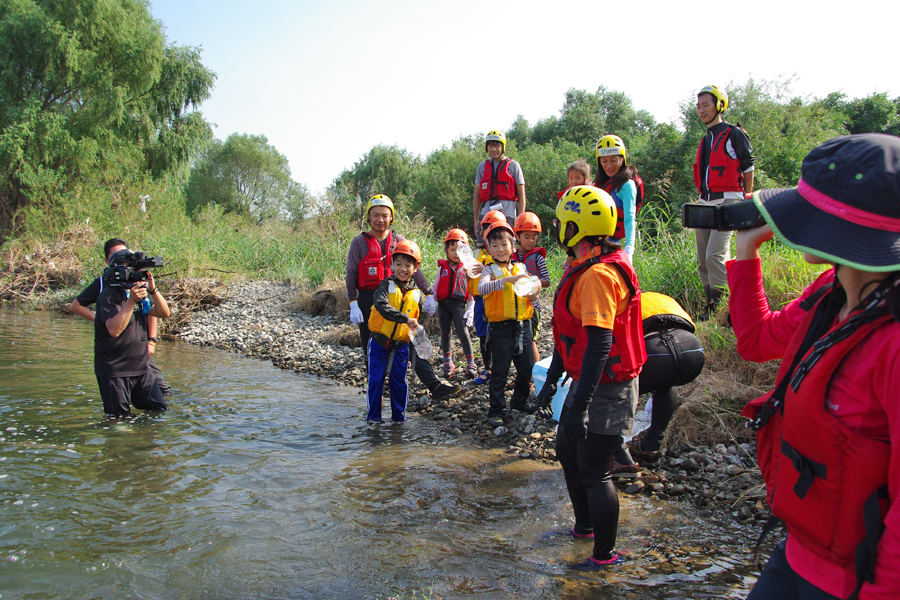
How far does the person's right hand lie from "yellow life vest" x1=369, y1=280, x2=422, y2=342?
4198 millimetres

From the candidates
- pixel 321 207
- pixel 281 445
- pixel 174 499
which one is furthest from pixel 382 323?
pixel 321 207

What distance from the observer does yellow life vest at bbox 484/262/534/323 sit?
5.80 m

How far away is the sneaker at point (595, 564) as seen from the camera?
3.25 meters

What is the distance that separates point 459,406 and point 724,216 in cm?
516

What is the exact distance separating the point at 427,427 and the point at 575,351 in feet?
10.9

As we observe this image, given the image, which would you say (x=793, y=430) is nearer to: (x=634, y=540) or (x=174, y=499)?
(x=634, y=540)

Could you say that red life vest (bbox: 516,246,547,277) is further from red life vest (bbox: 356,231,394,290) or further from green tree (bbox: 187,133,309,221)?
green tree (bbox: 187,133,309,221)

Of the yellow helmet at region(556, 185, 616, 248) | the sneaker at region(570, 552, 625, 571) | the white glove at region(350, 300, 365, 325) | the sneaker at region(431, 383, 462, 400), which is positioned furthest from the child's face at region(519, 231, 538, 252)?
the sneaker at region(570, 552, 625, 571)

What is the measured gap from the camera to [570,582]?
10.3 feet

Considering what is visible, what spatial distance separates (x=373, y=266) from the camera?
669cm

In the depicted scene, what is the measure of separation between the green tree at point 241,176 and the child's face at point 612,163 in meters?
44.7

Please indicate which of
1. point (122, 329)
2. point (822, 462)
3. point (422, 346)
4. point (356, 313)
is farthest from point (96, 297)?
point (822, 462)

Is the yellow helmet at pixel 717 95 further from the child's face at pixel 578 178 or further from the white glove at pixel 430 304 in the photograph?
the white glove at pixel 430 304

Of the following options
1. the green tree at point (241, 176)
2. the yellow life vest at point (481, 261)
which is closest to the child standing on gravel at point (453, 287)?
the yellow life vest at point (481, 261)
